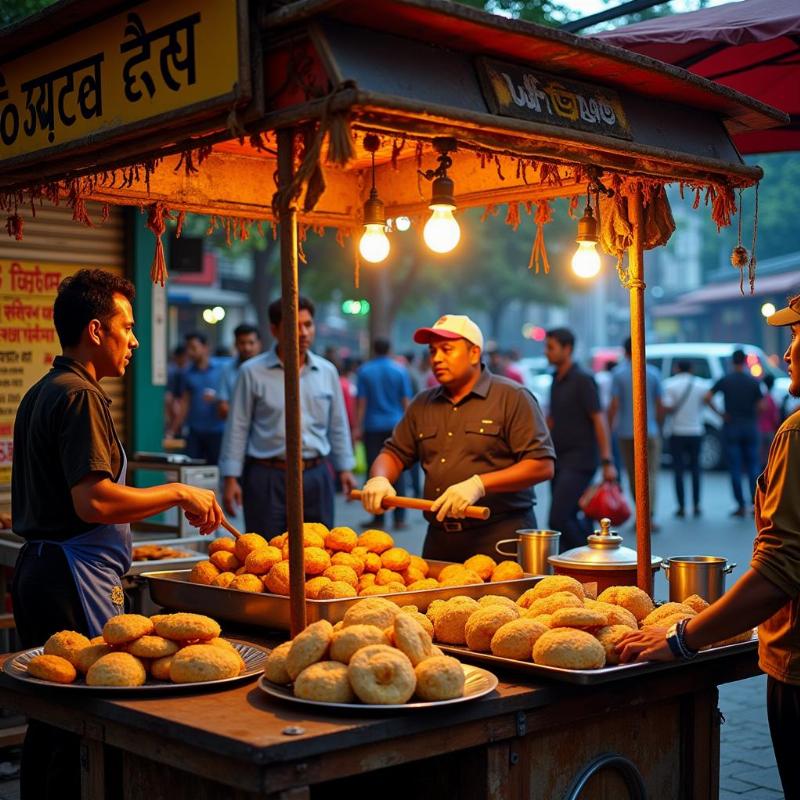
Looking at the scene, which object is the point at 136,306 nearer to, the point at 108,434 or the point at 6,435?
the point at 6,435

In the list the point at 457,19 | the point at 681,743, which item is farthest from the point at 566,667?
the point at 457,19

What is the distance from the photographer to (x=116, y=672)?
10.5ft

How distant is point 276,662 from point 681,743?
1476 mm

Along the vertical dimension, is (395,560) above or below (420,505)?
below

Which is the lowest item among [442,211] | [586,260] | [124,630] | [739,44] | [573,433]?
[124,630]

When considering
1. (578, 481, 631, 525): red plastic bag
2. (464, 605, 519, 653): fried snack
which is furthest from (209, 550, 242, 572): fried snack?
(578, 481, 631, 525): red plastic bag

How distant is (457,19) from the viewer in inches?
129

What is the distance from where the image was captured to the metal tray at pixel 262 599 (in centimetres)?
370

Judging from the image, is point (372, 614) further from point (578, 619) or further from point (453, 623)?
point (578, 619)

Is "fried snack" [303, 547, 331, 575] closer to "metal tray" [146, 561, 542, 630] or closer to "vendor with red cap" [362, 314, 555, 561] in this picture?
"metal tray" [146, 561, 542, 630]

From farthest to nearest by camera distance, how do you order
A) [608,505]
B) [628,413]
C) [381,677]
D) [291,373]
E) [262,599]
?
[628,413] < [608,505] < [262,599] < [291,373] < [381,677]

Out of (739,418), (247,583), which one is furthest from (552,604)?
(739,418)

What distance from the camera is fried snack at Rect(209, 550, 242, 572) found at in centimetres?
435

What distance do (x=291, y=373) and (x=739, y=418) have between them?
1256 centimetres
